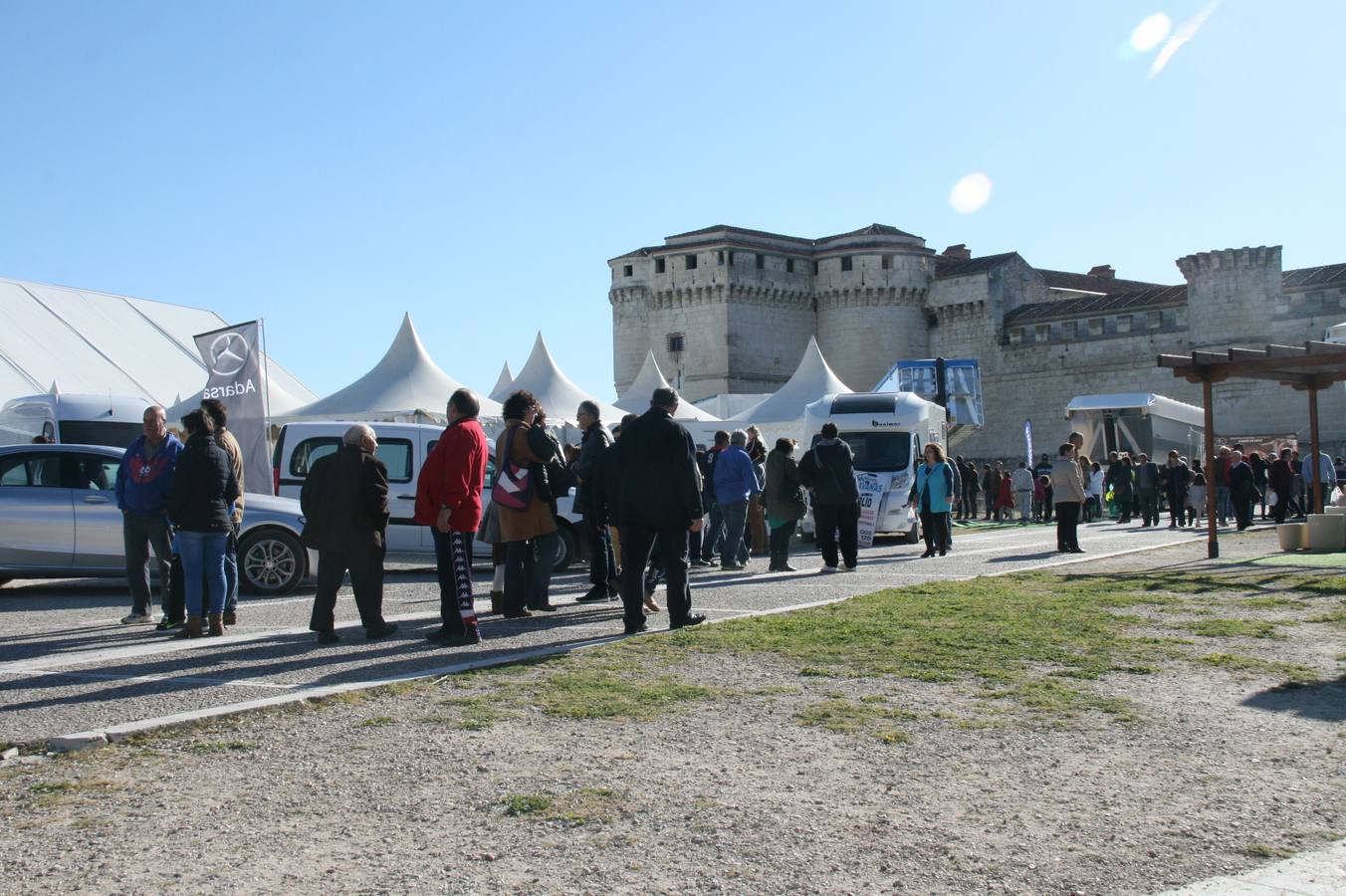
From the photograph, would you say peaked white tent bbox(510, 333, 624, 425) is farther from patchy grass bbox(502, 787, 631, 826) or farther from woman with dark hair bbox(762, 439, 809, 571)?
patchy grass bbox(502, 787, 631, 826)

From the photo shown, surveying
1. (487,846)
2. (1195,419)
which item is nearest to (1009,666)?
(487,846)

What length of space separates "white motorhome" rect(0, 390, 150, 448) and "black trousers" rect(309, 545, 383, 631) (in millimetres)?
13136

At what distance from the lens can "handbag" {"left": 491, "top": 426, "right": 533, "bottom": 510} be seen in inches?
344

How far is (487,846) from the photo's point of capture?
3629 millimetres

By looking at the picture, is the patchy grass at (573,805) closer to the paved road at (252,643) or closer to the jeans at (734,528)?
the paved road at (252,643)

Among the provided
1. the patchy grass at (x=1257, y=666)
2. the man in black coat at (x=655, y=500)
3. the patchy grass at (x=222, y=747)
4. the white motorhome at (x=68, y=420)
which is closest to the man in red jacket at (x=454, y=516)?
the man in black coat at (x=655, y=500)

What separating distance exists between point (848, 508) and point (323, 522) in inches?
266

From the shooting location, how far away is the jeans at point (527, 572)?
9.10m

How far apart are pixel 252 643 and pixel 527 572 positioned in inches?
81.6

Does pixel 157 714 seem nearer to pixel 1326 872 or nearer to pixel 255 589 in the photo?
pixel 1326 872

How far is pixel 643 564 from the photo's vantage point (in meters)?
8.12

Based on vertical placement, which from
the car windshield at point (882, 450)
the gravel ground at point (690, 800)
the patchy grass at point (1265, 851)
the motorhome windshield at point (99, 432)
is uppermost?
the motorhome windshield at point (99, 432)

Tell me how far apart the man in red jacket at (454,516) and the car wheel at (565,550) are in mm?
6065

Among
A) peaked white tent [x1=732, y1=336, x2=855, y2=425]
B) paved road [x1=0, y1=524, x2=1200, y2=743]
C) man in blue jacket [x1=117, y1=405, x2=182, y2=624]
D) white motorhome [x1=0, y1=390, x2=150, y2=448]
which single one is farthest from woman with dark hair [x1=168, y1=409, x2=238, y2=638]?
peaked white tent [x1=732, y1=336, x2=855, y2=425]
